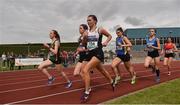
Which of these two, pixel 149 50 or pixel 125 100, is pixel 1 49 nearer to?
pixel 149 50

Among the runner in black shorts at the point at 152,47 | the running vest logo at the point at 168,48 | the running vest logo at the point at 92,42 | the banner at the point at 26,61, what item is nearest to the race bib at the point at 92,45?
the running vest logo at the point at 92,42

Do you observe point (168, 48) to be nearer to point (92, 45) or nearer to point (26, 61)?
point (92, 45)

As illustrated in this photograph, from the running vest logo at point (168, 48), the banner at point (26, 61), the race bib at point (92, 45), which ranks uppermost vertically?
the race bib at point (92, 45)

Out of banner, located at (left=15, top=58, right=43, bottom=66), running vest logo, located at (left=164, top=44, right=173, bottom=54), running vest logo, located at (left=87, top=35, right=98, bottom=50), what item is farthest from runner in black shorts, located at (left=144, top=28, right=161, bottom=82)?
banner, located at (left=15, top=58, right=43, bottom=66)

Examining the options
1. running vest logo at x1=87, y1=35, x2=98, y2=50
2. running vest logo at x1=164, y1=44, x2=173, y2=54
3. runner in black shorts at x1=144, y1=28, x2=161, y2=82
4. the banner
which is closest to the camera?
running vest logo at x1=87, y1=35, x2=98, y2=50

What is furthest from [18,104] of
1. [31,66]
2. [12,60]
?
[31,66]

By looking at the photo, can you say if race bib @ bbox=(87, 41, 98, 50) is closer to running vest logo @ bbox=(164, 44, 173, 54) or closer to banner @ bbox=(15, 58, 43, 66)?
running vest logo @ bbox=(164, 44, 173, 54)

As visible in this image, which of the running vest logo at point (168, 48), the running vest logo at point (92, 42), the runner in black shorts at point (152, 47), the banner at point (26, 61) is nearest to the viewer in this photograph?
the running vest logo at point (92, 42)

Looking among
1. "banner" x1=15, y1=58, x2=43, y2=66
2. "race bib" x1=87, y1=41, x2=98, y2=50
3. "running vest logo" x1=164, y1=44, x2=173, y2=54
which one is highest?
"race bib" x1=87, y1=41, x2=98, y2=50

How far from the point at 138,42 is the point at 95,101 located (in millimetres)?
78694

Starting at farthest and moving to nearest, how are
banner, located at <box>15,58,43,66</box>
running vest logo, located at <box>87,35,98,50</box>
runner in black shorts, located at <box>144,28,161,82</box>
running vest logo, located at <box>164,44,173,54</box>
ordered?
banner, located at <box>15,58,43,66</box>, running vest logo, located at <box>164,44,173,54</box>, runner in black shorts, located at <box>144,28,161,82</box>, running vest logo, located at <box>87,35,98,50</box>

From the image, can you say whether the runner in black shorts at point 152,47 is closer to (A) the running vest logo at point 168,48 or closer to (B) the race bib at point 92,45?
(A) the running vest logo at point 168,48

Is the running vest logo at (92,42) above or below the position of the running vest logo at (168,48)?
above

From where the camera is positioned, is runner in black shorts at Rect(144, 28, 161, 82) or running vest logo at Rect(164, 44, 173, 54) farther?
running vest logo at Rect(164, 44, 173, 54)
